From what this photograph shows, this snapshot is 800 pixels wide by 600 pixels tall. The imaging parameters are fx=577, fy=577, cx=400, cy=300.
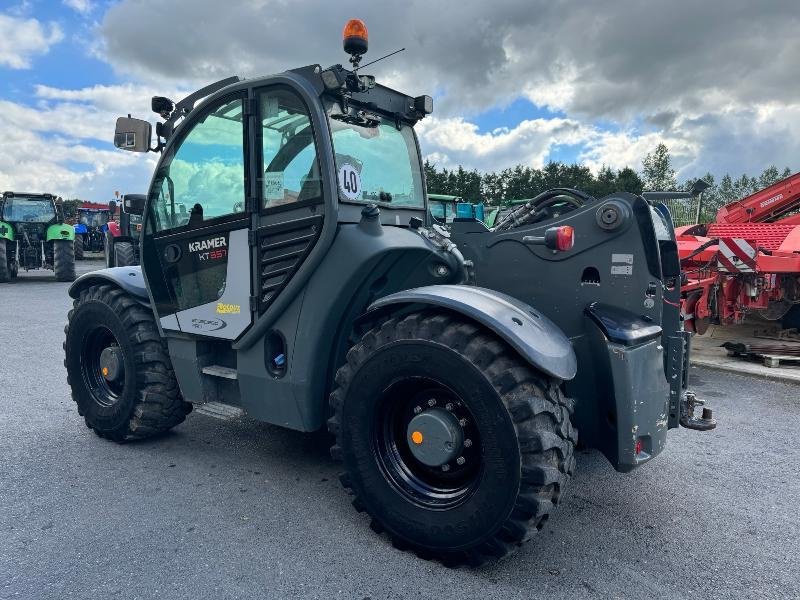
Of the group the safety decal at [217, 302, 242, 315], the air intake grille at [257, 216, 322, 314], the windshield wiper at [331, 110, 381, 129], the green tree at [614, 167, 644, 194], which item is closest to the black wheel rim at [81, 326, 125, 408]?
the safety decal at [217, 302, 242, 315]

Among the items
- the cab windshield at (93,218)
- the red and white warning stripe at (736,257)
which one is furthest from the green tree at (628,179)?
the red and white warning stripe at (736,257)

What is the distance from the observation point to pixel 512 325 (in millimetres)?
2508

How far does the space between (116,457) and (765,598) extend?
12.3 feet

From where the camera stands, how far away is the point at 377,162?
3531 millimetres

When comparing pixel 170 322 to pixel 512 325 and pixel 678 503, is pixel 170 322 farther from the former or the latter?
pixel 678 503

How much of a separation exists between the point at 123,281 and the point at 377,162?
206cm

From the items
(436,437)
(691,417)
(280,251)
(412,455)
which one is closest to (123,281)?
(280,251)

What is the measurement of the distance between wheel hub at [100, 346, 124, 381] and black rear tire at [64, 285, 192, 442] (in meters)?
0.02

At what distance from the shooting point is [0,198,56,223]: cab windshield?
659 inches

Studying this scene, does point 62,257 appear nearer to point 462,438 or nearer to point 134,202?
point 134,202

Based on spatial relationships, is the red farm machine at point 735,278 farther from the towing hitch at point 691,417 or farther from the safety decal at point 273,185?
the safety decal at point 273,185

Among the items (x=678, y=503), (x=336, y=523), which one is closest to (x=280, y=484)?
(x=336, y=523)

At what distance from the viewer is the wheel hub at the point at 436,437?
8.62 feet

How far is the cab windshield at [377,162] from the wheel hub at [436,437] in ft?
4.10
